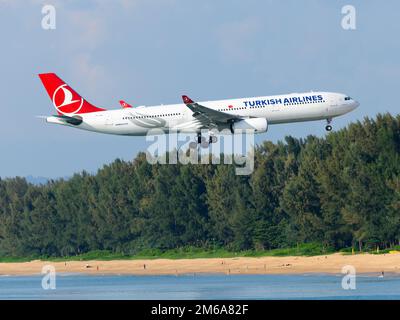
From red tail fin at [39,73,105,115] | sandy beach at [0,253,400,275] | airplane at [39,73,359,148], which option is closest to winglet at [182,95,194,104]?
airplane at [39,73,359,148]

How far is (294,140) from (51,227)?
49137mm

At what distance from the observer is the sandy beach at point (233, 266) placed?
101 meters

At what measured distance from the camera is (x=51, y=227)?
574ft

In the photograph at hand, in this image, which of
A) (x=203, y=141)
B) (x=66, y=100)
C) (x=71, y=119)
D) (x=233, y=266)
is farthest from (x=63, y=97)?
(x=233, y=266)

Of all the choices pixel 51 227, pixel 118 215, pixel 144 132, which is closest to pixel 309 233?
pixel 144 132

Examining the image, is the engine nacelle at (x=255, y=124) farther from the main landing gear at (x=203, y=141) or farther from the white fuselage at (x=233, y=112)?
the main landing gear at (x=203, y=141)

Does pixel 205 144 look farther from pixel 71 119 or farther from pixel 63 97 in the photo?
pixel 63 97

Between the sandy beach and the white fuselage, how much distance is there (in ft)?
52.5

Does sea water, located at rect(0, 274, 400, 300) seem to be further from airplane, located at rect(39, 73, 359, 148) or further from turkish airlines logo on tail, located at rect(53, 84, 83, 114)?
turkish airlines logo on tail, located at rect(53, 84, 83, 114)

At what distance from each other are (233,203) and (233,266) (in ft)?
74.5

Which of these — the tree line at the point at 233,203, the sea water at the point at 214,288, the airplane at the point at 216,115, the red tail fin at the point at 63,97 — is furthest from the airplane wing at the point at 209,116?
the tree line at the point at 233,203

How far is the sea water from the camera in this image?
247ft

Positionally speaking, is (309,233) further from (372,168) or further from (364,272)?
(364,272)

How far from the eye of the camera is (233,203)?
5625 inches
